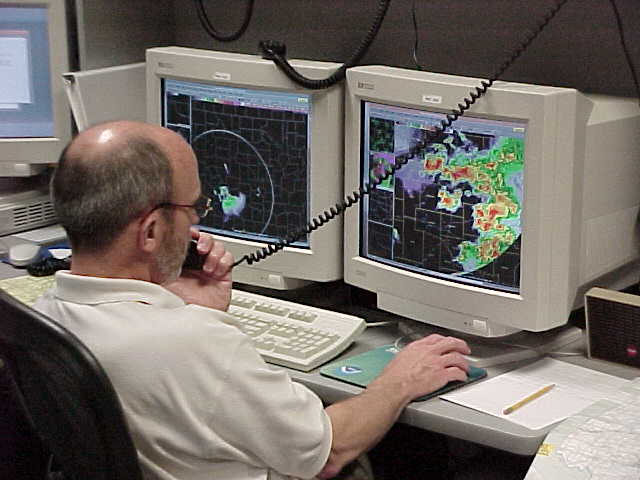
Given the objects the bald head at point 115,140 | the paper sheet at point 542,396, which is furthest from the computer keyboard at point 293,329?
the bald head at point 115,140

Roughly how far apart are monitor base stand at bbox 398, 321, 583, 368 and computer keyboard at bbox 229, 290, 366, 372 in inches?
5.0

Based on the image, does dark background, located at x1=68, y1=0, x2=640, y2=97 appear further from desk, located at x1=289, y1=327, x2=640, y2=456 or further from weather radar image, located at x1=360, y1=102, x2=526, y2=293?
desk, located at x1=289, y1=327, x2=640, y2=456

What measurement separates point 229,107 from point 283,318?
1.52 feet

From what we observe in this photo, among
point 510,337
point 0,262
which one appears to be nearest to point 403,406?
point 510,337

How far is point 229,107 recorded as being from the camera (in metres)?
2.34

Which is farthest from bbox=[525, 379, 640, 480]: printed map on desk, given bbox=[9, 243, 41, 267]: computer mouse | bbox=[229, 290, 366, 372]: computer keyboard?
bbox=[9, 243, 41, 267]: computer mouse

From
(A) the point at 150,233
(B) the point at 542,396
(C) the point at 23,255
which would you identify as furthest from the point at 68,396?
(C) the point at 23,255

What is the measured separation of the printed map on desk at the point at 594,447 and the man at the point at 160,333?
34 cm

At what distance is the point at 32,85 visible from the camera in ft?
9.15

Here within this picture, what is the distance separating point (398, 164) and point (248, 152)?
0.38 metres

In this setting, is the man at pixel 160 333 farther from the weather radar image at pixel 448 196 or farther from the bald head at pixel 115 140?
the weather radar image at pixel 448 196

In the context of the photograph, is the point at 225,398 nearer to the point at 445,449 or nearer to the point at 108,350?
the point at 108,350

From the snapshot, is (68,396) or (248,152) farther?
(248,152)

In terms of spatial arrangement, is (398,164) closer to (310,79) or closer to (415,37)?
(310,79)
